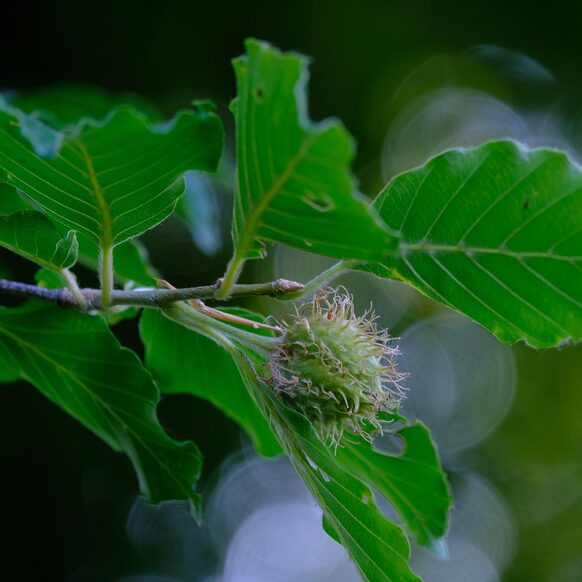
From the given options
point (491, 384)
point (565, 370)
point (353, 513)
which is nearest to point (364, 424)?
point (353, 513)

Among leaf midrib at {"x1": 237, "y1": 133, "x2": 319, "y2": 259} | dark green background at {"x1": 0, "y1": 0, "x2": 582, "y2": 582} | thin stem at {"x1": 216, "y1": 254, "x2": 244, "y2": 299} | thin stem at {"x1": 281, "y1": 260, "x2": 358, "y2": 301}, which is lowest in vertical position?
dark green background at {"x1": 0, "y1": 0, "x2": 582, "y2": 582}

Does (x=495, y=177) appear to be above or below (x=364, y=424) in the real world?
above

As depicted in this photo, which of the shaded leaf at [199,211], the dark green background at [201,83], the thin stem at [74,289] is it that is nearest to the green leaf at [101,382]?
the thin stem at [74,289]

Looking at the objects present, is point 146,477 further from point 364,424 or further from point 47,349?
point 364,424

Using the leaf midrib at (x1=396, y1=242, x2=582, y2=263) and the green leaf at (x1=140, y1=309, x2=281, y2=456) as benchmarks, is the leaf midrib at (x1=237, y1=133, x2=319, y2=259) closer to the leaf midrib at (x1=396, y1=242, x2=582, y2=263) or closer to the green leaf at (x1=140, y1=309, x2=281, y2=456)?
the leaf midrib at (x1=396, y1=242, x2=582, y2=263)

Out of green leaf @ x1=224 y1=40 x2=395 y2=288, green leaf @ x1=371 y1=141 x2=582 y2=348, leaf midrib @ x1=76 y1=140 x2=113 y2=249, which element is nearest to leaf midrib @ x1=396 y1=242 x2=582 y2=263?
green leaf @ x1=371 y1=141 x2=582 y2=348

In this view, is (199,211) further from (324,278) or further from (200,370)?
(324,278)

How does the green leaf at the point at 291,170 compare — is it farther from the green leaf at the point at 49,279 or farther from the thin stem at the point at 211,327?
the green leaf at the point at 49,279
